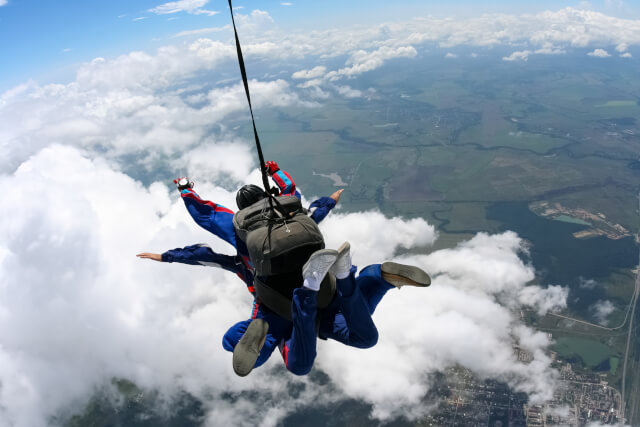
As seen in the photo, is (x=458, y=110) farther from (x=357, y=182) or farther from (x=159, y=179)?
(x=159, y=179)

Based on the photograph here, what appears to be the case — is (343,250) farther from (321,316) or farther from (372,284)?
(321,316)

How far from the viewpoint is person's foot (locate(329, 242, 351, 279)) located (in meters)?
2.84

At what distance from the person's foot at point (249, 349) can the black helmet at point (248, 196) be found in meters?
1.40

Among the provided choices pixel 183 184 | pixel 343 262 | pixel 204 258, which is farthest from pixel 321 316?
pixel 183 184

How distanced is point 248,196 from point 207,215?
2.95ft

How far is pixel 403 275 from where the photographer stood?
3.05 meters

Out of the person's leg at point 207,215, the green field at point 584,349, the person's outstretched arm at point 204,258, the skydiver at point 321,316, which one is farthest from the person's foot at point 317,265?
the green field at point 584,349

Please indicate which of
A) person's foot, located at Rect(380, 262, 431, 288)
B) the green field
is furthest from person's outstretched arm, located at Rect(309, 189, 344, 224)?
the green field

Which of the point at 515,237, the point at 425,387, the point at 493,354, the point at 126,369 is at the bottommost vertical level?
the point at 126,369

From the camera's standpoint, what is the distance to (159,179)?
5571 inches

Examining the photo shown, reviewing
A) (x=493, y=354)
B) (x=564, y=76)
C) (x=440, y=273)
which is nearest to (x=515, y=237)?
(x=440, y=273)

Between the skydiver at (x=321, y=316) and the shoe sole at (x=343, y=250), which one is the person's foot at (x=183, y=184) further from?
the shoe sole at (x=343, y=250)

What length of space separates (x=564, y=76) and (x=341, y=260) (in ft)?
832

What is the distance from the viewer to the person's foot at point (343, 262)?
2.84m
